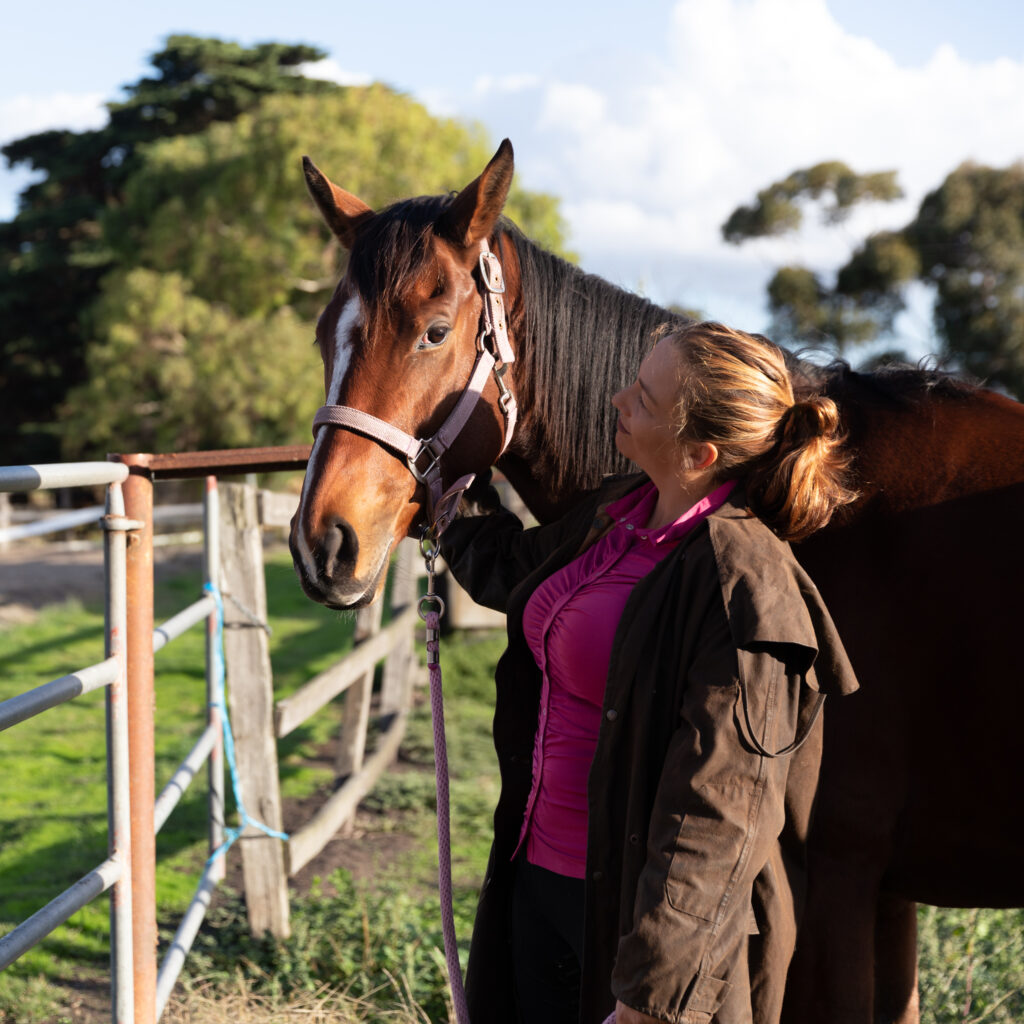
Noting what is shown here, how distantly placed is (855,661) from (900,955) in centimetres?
76

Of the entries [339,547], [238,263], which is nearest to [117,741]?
[339,547]

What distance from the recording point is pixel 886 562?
70.4 inches

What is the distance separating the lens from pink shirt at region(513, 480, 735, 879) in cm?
159

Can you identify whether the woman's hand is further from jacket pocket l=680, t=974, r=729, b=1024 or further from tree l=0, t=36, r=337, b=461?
tree l=0, t=36, r=337, b=461

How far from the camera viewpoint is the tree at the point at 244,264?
1681 cm

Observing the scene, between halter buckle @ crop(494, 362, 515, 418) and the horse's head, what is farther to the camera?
halter buckle @ crop(494, 362, 515, 418)

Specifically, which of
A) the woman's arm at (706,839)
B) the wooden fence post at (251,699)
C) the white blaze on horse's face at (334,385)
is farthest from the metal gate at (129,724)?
the wooden fence post at (251,699)

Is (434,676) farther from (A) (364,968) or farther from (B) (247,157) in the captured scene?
(B) (247,157)

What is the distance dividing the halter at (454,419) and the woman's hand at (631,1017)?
1.05m

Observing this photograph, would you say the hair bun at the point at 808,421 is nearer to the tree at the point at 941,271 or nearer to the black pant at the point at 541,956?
the black pant at the point at 541,956

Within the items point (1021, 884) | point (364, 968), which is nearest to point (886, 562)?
point (1021, 884)

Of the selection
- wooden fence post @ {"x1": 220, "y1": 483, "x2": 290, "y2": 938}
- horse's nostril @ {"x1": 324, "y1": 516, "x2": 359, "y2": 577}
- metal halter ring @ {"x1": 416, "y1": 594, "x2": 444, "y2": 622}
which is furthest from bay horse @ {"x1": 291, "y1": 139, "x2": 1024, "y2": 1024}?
wooden fence post @ {"x1": 220, "y1": 483, "x2": 290, "y2": 938}

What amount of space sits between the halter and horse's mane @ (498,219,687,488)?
0.10 m

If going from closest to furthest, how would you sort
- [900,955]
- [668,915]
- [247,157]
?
[668,915] → [900,955] → [247,157]
